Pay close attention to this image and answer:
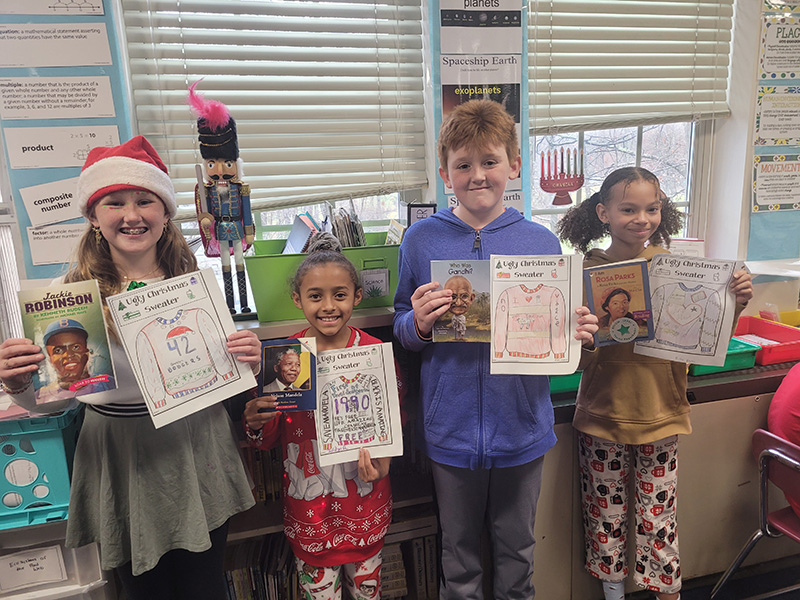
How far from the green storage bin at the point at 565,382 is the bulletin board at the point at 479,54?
Result: 0.74m

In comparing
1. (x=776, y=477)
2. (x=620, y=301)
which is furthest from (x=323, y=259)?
(x=776, y=477)

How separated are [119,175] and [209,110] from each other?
420 millimetres

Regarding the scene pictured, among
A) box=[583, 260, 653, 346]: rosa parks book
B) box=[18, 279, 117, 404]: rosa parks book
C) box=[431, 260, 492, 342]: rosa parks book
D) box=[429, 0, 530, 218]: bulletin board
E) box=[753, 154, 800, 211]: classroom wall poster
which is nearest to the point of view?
box=[18, 279, 117, 404]: rosa parks book

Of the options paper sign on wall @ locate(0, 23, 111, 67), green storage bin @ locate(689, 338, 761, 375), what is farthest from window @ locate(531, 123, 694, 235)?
paper sign on wall @ locate(0, 23, 111, 67)

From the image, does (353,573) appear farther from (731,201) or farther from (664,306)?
(731,201)

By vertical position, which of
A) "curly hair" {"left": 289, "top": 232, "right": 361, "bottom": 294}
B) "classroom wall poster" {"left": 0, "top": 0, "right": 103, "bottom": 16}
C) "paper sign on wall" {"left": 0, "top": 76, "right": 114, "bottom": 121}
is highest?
"classroom wall poster" {"left": 0, "top": 0, "right": 103, "bottom": 16}

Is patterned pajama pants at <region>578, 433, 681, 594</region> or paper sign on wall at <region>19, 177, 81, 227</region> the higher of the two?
paper sign on wall at <region>19, 177, 81, 227</region>

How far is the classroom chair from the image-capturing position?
1548 millimetres

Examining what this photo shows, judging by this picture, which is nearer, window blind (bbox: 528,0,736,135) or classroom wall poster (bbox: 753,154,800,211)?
window blind (bbox: 528,0,736,135)

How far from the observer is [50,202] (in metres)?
1.63

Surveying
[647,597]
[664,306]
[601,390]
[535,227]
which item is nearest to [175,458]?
[535,227]

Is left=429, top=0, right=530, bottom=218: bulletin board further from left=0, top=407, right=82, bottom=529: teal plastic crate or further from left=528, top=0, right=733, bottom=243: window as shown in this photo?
left=0, top=407, right=82, bottom=529: teal plastic crate

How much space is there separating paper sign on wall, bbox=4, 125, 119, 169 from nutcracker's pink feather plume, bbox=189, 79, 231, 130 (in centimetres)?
40

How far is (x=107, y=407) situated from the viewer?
1190mm
